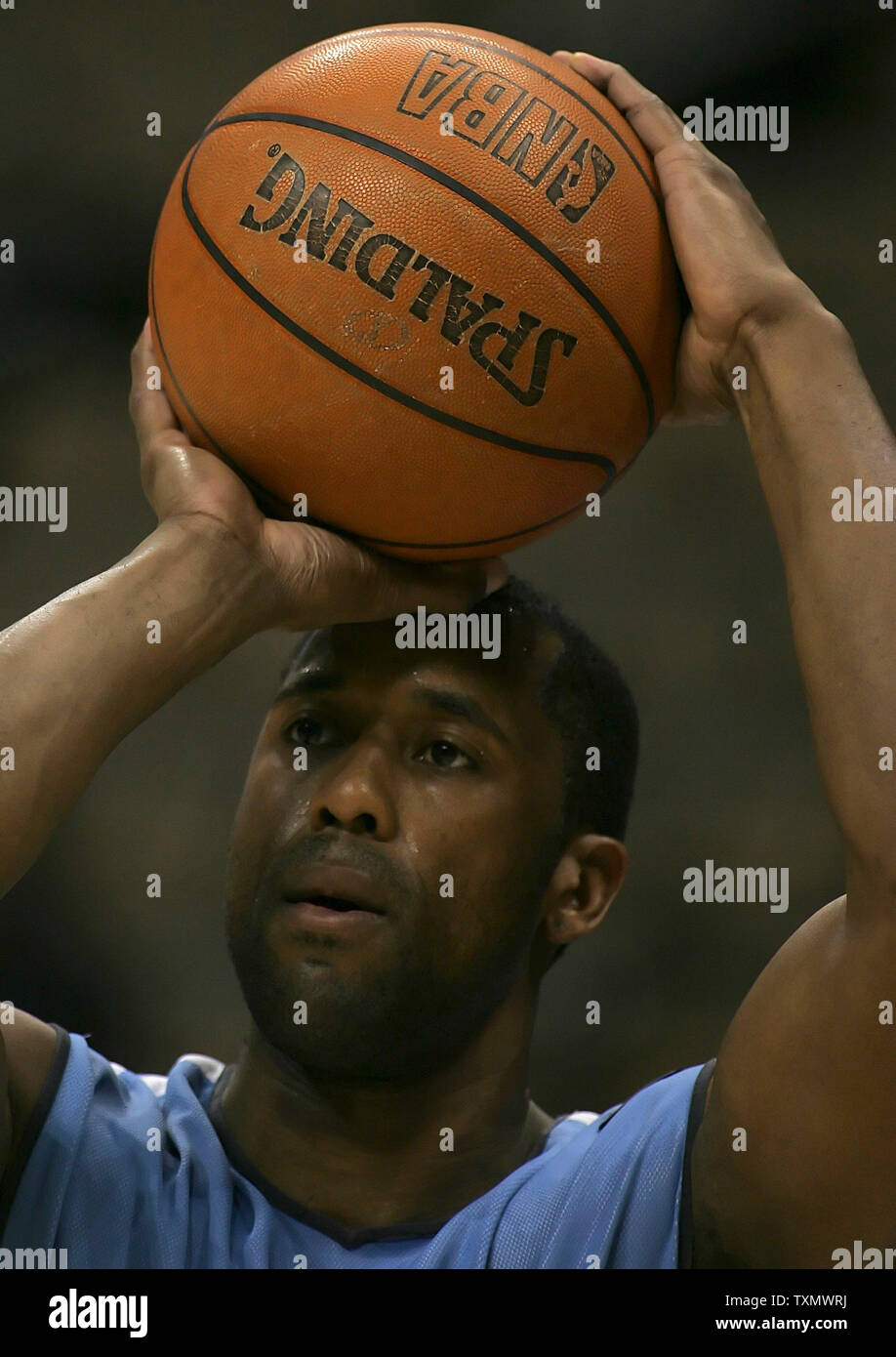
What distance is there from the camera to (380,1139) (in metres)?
2.58

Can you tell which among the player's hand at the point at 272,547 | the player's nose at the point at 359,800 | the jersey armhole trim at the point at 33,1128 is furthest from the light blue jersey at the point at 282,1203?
the player's hand at the point at 272,547

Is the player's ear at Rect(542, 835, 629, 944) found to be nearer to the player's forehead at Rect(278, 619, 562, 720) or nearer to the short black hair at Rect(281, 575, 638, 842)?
the short black hair at Rect(281, 575, 638, 842)

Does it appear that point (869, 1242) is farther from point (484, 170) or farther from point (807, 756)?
point (807, 756)

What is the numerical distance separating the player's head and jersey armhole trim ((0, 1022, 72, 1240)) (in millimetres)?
324

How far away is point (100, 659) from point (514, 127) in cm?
90

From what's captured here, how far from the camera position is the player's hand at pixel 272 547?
2.30 meters

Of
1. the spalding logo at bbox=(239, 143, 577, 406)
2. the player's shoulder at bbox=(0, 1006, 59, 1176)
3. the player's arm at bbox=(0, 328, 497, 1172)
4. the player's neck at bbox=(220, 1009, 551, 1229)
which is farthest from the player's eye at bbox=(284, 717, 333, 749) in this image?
the spalding logo at bbox=(239, 143, 577, 406)

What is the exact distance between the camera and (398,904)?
8.16 feet

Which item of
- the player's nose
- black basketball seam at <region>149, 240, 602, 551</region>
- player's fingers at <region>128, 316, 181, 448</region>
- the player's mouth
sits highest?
player's fingers at <region>128, 316, 181, 448</region>

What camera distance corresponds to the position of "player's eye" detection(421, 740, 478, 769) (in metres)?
2.62

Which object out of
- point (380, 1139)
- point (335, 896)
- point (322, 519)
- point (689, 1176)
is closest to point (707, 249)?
point (322, 519)

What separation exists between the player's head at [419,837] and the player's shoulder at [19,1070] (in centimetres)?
34

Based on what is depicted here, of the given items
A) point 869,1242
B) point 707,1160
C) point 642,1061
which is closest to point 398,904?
point 707,1160
